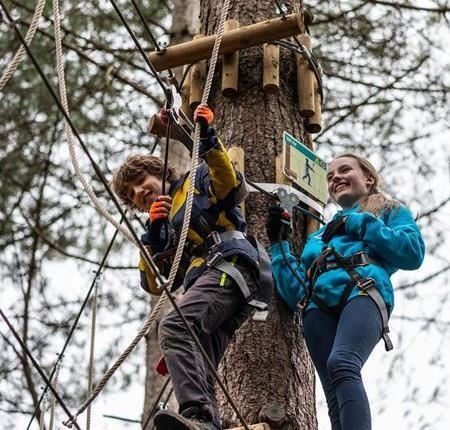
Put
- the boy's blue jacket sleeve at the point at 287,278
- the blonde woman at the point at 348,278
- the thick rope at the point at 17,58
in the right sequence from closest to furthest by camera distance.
Answer: the thick rope at the point at 17,58 → the blonde woman at the point at 348,278 → the boy's blue jacket sleeve at the point at 287,278

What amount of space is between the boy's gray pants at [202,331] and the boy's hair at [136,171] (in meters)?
0.47

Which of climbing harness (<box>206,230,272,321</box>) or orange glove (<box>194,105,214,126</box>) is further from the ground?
orange glove (<box>194,105,214,126</box>)

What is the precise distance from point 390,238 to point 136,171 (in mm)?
809

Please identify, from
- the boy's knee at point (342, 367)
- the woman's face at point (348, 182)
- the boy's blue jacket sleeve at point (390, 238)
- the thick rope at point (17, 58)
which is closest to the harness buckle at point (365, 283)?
the boy's blue jacket sleeve at point (390, 238)

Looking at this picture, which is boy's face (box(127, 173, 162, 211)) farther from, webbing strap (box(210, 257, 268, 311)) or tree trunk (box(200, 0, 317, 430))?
webbing strap (box(210, 257, 268, 311))

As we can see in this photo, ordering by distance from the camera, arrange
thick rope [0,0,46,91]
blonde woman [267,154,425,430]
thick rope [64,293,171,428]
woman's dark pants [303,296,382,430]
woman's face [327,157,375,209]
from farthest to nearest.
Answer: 1. woman's face [327,157,375,209]
2. blonde woman [267,154,425,430]
3. woman's dark pants [303,296,382,430]
4. thick rope [64,293,171,428]
5. thick rope [0,0,46,91]

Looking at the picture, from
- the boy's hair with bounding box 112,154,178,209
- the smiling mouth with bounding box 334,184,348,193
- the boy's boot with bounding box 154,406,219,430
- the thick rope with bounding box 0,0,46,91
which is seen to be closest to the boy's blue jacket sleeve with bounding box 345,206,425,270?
the smiling mouth with bounding box 334,184,348,193

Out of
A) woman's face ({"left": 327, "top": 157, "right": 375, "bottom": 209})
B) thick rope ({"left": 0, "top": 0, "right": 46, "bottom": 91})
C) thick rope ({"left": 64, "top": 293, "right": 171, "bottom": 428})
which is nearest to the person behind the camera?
thick rope ({"left": 0, "top": 0, "right": 46, "bottom": 91})

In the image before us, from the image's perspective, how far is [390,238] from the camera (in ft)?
10.8

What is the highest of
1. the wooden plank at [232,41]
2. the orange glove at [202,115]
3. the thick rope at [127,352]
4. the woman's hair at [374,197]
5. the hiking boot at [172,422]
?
the wooden plank at [232,41]

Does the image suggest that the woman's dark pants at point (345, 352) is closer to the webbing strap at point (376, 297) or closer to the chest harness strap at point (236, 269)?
the webbing strap at point (376, 297)

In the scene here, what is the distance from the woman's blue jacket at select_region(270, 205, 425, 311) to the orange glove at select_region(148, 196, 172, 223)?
1.34ft

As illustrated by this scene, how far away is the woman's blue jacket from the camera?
3.29 m

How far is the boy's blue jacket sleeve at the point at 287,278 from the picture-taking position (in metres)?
3.40
